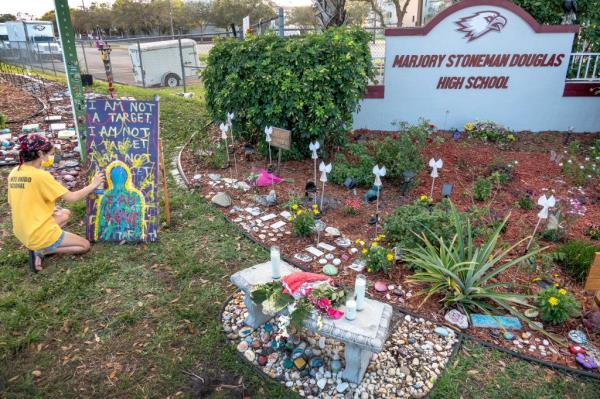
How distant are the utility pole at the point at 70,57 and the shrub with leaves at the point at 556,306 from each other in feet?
20.0

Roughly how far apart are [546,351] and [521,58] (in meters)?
6.10

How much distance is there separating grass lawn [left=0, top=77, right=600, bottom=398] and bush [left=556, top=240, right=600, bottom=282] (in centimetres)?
128

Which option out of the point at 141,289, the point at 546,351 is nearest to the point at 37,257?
the point at 141,289

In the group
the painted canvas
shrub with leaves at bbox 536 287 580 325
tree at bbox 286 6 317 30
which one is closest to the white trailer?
the painted canvas

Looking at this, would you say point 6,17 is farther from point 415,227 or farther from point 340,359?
point 340,359

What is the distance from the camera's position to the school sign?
7238 millimetres

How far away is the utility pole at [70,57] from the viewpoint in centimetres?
542

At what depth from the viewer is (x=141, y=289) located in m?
3.70

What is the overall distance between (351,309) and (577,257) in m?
2.52

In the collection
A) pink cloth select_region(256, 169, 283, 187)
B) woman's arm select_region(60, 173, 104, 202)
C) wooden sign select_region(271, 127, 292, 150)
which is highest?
wooden sign select_region(271, 127, 292, 150)

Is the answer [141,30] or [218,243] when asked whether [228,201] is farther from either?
[141,30]

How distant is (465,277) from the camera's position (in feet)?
11.3

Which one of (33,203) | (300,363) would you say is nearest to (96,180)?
(33,203)

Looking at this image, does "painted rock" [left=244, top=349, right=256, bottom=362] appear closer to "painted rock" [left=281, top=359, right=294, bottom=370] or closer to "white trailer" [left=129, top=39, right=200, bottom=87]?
"painted rock" [left=281, top=359, right=294, bottom=370]
